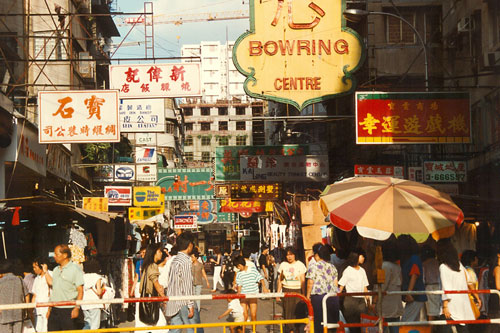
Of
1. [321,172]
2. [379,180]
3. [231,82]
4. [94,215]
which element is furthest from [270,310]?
[231,82]

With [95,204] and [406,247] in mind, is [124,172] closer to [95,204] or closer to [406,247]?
[95,204]

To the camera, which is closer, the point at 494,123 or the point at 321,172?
the point at 494,123

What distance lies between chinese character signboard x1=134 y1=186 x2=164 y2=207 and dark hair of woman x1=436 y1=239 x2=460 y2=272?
21138 millimetres

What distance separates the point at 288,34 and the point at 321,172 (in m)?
7.51

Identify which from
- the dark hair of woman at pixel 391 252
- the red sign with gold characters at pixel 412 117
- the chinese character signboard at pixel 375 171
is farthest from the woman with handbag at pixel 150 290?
the chinese character signboard at pixel 375 171

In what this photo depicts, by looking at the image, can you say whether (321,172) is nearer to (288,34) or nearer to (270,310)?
(270,310)

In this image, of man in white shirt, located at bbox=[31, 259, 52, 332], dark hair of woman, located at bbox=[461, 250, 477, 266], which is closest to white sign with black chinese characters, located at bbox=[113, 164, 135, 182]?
man in white shirt, located at bbox=[31, 259, 52, 332]

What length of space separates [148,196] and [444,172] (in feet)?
48.1

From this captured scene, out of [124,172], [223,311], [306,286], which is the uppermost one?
[124,172]

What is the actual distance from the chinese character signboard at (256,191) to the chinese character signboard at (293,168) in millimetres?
2763

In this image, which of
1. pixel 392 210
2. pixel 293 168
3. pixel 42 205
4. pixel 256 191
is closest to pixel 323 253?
pixel 392 210

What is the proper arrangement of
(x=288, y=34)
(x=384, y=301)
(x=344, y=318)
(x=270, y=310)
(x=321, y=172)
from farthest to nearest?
(x=321, y=172), (x=270, y=310), (x=288, y=34), (x=344, y=318), (x=384, y=301)

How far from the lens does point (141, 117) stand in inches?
1077

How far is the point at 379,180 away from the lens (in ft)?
31.0
